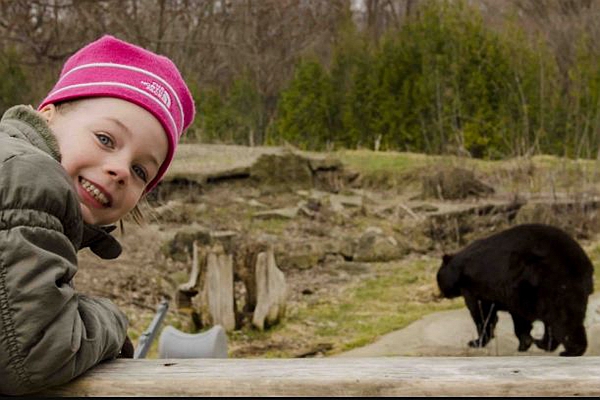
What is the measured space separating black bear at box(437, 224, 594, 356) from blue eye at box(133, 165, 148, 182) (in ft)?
13.9

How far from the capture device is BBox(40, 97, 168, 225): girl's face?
1.79 meters

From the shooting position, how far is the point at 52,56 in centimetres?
951

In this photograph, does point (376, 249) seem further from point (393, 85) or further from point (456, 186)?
point (393, 85)

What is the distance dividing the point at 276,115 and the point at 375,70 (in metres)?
3.91

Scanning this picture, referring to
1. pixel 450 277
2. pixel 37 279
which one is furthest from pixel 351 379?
pixel 450 277

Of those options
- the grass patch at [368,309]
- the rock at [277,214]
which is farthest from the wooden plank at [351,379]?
the rock at [277,214]

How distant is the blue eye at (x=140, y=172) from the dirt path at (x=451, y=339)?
4.58 m

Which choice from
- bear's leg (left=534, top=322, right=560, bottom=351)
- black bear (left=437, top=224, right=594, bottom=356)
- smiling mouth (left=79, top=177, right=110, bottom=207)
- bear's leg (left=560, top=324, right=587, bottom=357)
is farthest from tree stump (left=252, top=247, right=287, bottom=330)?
smiling mouth (left=79, top=177, right=110, bottom=207)

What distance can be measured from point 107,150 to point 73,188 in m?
0.26

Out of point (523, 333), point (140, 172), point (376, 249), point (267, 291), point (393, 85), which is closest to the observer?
point (140, 172)

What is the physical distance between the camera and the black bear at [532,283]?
18.6 ft

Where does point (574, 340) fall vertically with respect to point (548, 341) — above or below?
above

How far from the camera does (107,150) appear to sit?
1.81 metres

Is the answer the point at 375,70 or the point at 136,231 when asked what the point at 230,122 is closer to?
the point at 375,70
